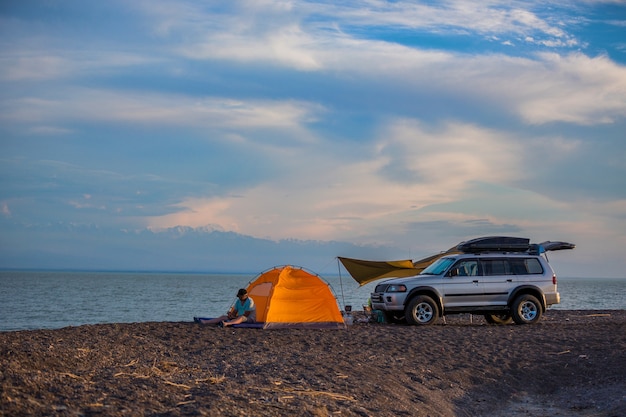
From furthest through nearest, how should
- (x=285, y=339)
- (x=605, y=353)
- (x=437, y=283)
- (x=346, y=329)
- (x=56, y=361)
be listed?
(x=437, y=283), (x=346, y=329), (x=285, y=339), (x=605, y=353), (x=56, y=361)

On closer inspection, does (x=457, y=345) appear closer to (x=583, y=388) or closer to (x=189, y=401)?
(x=583, y=388)

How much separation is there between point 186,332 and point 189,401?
26.3ft

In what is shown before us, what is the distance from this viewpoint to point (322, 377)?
10.4 meters

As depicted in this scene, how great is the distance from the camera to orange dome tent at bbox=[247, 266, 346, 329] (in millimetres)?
17688

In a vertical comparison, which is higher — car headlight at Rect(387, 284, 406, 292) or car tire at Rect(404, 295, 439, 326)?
car headlight at Rect(387, 284, 406, 292)

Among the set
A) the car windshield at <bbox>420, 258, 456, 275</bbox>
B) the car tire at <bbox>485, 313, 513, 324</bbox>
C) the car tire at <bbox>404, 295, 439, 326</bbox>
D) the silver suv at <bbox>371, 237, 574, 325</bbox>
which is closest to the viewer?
the car tire at <bbox>404, 295, 439, 326</bbox>

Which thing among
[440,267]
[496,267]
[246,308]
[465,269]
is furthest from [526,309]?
[246,308]

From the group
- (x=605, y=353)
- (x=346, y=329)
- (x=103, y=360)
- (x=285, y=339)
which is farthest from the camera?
(x=346, y=329)

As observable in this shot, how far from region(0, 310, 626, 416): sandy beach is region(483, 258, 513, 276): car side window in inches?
103

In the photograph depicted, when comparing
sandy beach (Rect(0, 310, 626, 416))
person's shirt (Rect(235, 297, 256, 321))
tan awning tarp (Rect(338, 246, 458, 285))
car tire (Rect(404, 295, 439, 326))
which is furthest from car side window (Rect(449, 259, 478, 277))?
person's shirt (Rect(235, 297, 256, 321))

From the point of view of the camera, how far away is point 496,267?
64.3 ft

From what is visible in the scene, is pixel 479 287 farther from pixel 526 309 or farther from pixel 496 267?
pixel 526 309

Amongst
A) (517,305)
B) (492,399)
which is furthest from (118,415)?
(517,305)

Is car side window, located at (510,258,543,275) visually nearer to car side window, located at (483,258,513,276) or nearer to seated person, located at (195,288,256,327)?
car side window, located at (483,258,513,276)
